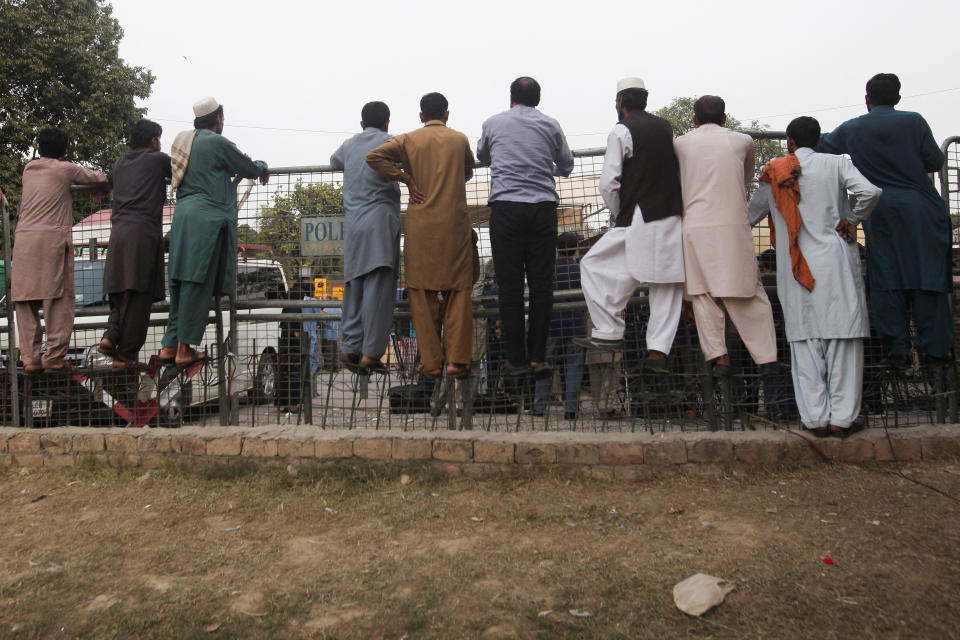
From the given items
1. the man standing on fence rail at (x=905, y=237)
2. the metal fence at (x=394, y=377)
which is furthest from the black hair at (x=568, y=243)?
the man standing on fence rail at (x=905, y=237)

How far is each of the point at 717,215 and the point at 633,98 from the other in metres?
1.02

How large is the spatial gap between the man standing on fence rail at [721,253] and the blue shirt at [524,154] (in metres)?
0.87

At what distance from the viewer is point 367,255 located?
4.46m

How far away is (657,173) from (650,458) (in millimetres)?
1822

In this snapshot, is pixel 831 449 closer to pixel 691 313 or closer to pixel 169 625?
pixel 691 313

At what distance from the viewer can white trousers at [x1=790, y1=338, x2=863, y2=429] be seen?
413 cm

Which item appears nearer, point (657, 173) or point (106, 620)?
point (106, 620)

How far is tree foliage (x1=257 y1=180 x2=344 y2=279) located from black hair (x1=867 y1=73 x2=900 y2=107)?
3837mm

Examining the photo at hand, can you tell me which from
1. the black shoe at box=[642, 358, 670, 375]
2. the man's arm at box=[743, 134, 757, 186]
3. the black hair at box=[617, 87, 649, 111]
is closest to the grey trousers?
the black shoe at box=[642, 358, 670, 375]

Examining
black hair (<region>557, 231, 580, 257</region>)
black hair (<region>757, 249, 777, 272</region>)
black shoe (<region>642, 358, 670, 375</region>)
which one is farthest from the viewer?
black hair (<region>757, 249, 777, 272</region>)

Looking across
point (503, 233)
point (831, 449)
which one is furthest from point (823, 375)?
point (503, 233)

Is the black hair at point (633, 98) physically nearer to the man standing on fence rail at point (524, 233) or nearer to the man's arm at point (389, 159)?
the man standing on fence rail at point (524, 233)

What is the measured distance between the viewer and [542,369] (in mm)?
4348

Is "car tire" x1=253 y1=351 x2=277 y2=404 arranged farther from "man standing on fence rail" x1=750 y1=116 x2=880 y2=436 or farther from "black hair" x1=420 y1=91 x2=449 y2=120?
"man standing on fence rail" x1=750 y1=116 x2=880 y2=436
